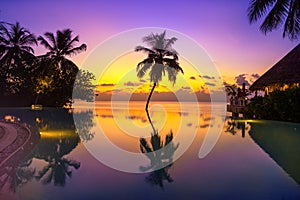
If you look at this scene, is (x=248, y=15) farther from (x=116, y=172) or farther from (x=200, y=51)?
(x=200, y=51)

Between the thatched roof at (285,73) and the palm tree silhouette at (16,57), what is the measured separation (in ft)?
58.4

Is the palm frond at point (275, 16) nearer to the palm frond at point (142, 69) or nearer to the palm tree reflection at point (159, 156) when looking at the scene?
the palm tree reflection at point (159, 156)

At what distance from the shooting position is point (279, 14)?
34.3 ft

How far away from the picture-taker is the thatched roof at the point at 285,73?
1438 cm

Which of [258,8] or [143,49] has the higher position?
[143,49]

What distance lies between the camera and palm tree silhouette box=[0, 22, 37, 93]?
24062 millimetres

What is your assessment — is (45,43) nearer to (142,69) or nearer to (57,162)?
(142,69)

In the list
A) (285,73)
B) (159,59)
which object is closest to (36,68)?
(159,59)

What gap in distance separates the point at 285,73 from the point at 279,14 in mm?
5347

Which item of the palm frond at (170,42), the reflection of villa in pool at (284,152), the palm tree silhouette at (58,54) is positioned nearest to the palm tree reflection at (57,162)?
the reflection of villa in pool at (284,152)

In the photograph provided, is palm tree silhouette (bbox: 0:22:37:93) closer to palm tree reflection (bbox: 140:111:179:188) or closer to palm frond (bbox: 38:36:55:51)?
palm frond (bbox: 38:36:55:51)

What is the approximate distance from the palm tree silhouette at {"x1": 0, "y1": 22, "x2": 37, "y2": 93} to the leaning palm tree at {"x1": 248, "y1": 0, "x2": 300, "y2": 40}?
1882 cm

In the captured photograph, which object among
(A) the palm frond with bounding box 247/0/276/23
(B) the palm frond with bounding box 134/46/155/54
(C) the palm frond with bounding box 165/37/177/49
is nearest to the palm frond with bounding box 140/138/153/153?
(A) the palm frond with bounding box 247/0/276/23

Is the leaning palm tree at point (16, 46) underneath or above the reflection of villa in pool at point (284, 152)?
above
